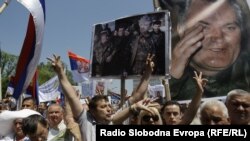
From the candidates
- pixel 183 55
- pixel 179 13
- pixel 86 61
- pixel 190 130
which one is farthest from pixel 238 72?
pixel 190 130

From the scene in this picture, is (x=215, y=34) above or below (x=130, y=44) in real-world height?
above

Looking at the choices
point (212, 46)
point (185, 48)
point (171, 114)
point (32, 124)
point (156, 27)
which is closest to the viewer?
point (32, 124)

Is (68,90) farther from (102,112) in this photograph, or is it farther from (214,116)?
(214,116)

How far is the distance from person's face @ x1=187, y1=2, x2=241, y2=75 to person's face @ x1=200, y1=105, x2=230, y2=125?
33.6 ft

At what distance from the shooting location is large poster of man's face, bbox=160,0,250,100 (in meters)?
12.7

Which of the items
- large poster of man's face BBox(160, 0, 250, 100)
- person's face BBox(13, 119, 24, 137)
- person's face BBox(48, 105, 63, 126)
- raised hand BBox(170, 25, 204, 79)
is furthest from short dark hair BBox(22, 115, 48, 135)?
raised hand BBox(170, 25, 204, 79)

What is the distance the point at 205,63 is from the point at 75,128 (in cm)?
1007

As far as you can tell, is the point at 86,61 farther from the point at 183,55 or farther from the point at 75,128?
the point at 75,128

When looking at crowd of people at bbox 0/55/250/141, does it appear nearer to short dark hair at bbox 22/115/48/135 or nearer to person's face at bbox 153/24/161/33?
short dark hair at bbox 22/115/48/135

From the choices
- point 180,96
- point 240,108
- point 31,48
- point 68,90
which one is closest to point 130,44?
point 31,48

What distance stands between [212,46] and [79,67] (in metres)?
4.52

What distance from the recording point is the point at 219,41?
42.0 ft

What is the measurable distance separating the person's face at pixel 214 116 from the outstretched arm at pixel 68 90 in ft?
3.35

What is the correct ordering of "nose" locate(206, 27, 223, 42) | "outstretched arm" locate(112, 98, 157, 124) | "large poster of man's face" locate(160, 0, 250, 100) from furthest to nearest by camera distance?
→ "nose" locate(206, 27, 223, 42) → "large poster of man's face" locate(160, 0, 250, 100) → "outstretched arm" locate(112, 98, 157, 124)
